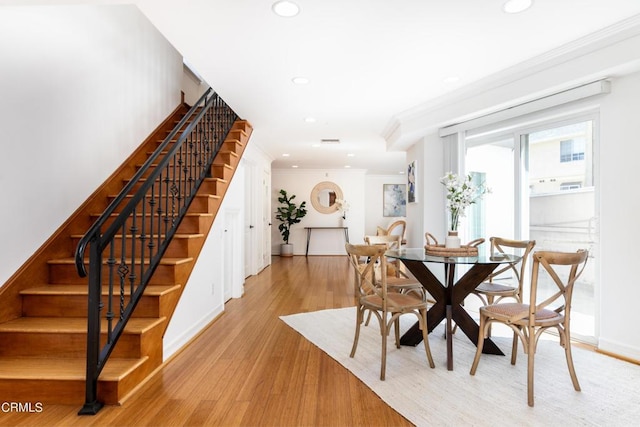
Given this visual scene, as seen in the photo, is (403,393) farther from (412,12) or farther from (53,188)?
(53,188)

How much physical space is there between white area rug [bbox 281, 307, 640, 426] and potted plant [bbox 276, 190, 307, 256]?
632cm

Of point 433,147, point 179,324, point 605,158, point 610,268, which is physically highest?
point 433,147

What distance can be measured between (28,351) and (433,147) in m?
4.75

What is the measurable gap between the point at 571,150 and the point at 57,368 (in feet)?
14.9

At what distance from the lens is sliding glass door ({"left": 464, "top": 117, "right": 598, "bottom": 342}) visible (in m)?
3.09

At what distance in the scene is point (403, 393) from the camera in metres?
2.12

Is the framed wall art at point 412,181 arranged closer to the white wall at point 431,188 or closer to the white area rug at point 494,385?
the white wall at point 431,188

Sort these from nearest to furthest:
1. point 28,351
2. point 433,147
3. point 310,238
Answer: point 28,351, point 433,147, point 310,238

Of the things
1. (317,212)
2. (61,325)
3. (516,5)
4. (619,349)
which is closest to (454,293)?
(619,349)

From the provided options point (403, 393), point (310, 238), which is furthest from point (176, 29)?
point (310, 238)

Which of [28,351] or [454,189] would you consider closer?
[28,351]

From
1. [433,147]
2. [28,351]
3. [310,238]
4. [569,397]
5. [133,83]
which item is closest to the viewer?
[569,397]

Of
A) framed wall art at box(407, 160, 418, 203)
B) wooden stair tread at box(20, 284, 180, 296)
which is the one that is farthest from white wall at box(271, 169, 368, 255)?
wooden stair tread at box(20, 284, 180, 296)

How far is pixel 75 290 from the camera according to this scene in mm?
2557
